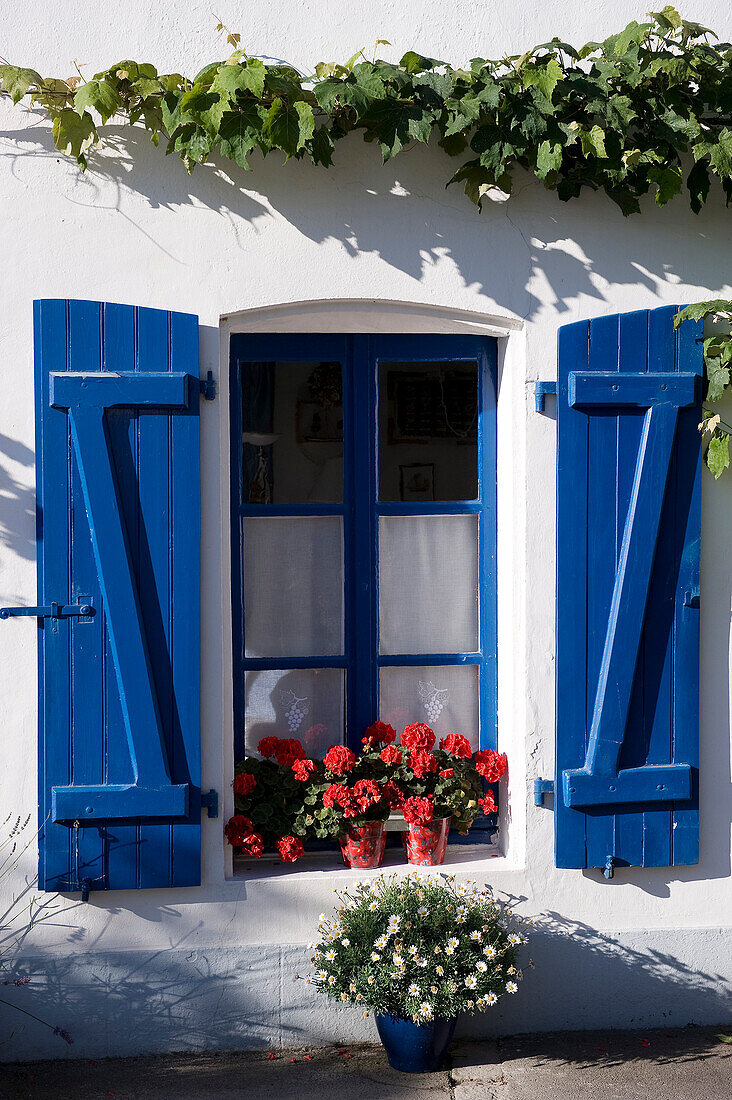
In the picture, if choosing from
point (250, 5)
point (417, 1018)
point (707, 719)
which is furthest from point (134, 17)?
point (417, 1018)

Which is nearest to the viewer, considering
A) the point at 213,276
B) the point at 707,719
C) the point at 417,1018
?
the point at 417,1018

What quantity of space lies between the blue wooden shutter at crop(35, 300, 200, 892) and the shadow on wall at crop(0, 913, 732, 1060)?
0.31 metres

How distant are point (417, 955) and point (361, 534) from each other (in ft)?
4.56

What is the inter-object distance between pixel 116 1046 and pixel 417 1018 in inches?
39.5

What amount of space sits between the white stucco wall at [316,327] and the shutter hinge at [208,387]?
0.14ft

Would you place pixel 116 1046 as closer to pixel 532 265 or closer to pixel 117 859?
pixel 117 859

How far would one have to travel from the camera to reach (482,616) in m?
3.63

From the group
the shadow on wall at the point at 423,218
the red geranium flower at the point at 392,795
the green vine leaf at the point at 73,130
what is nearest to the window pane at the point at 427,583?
the red geranium flower at the point at 392,795

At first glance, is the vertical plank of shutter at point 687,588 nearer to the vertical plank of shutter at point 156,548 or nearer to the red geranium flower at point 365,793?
the red geranium flower at point 365,793

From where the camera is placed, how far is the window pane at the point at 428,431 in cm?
361

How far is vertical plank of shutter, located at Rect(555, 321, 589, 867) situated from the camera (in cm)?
336

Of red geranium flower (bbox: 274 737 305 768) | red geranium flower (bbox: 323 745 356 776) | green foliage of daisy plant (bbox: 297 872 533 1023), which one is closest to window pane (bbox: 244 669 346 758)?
red geranium flower (bbox: 274 737 305 768)

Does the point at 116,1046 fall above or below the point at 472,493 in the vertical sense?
below

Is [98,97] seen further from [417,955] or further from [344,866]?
[417,955]
